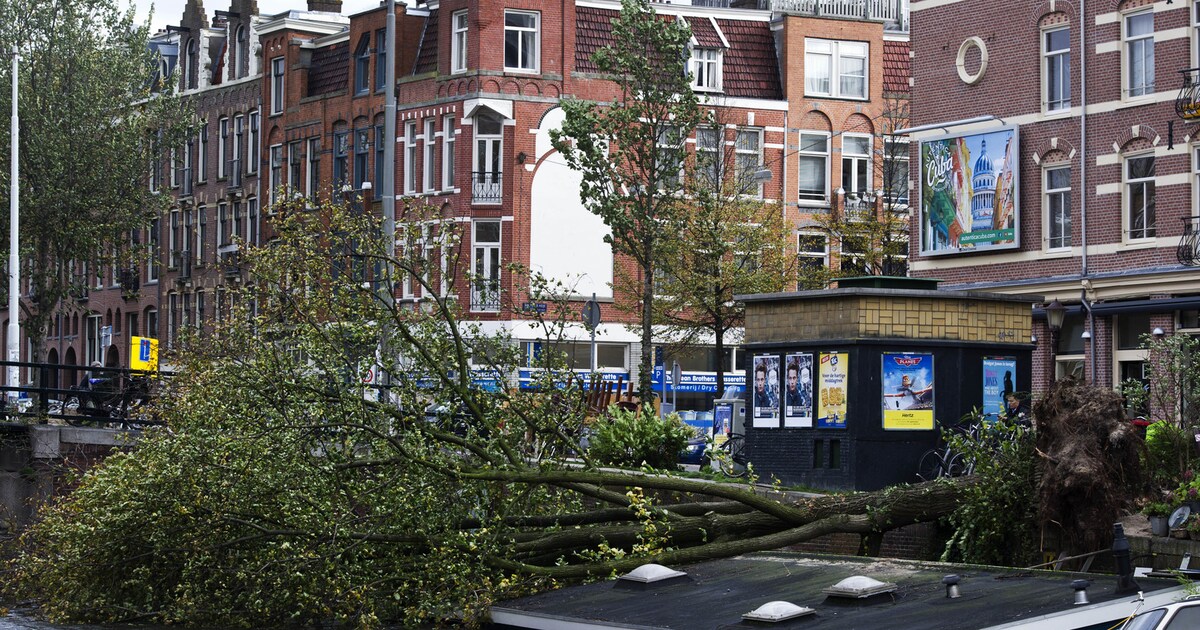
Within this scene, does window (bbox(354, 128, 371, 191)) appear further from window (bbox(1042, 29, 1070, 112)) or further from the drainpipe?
the drainpipe

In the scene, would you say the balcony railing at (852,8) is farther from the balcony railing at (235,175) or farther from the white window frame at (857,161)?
the balcony railing at (235,175)

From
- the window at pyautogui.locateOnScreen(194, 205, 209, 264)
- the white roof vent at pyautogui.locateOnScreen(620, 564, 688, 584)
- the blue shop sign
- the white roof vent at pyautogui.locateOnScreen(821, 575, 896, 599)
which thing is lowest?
the white roof vent at pyautogui.locateOnScreen(620, 564, 688, 584)

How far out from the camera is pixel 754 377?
25500mm

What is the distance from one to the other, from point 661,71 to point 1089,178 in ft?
28.7

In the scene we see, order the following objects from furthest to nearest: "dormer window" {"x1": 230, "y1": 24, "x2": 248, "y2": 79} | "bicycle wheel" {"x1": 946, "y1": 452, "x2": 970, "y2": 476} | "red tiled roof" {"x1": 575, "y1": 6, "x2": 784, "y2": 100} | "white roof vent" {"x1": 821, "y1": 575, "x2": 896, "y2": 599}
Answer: "dormer window" {"x1": 230, "y1": 24, "x2": 248, "y2": 79} < "red tiled roof" {"x1": 575, "y1": 6, "x2": 784, "y2": 100} < "bicycle wheel" {"x1": 946, "y1": 452, "x2": 970, "y2": 476} < "white roof vent" {"x1": 821, "y1": 575, "x2": 896, "y2": 599}

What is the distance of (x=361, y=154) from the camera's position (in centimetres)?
5697

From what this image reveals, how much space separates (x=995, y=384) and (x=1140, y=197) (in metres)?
11.6

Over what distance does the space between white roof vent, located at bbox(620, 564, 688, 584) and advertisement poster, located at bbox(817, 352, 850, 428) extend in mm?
6787

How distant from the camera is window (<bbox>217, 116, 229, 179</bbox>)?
214 feet

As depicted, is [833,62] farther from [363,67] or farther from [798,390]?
[798,390]

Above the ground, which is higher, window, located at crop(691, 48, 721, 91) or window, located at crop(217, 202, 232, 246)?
window, located at crop(691, 48, 721, 91)

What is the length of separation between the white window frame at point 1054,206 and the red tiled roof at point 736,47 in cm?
1936

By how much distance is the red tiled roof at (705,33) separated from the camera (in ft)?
181

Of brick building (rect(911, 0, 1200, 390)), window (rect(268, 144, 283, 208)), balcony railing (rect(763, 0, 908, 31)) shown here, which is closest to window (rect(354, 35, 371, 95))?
window (rect(268, 144, 283, 208))
